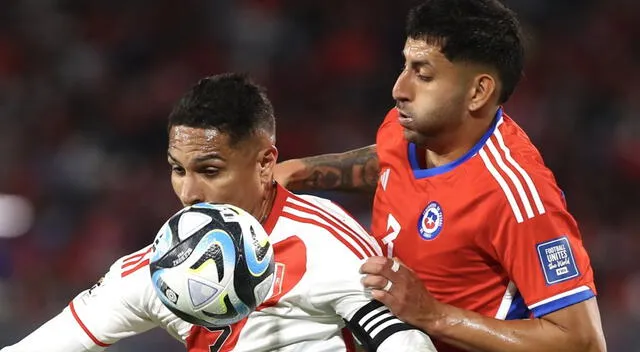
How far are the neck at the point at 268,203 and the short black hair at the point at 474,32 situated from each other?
0.67 m

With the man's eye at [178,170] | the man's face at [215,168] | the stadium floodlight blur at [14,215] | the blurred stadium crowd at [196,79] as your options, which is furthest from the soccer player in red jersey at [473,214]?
the stadium floodlight blur at [14,215]

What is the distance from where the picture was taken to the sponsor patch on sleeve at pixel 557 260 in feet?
11.1

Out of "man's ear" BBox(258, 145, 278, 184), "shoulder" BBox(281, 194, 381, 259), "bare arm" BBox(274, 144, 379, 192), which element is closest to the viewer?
"shoulder" BBox(281, 194, 381, 259)

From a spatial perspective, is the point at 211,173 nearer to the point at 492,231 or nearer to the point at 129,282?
the point at 129,282

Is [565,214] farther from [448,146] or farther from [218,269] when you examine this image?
[218,269]

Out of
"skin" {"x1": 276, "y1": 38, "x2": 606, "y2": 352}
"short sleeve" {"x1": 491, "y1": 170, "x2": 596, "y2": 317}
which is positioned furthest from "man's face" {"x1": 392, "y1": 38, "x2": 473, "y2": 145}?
"short sleeve" {"x1": 491, "y1": 170, "x2": 596, "y2": 317}

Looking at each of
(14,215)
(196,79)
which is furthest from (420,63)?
(196,79)

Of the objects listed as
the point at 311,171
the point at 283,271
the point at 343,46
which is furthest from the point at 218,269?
the point at 343,46

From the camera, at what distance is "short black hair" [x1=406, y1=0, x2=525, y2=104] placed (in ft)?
11.8

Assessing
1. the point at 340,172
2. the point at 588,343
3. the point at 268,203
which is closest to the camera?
the point at 588,343

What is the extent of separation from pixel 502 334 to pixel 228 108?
42.8 inches

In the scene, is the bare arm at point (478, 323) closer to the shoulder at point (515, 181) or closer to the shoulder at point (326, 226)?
the shoulder at point (326, 226)

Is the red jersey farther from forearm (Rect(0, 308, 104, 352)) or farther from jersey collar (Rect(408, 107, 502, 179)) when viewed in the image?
forearm (Rect(0, 308, 104, 352))

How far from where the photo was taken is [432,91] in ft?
11.8
